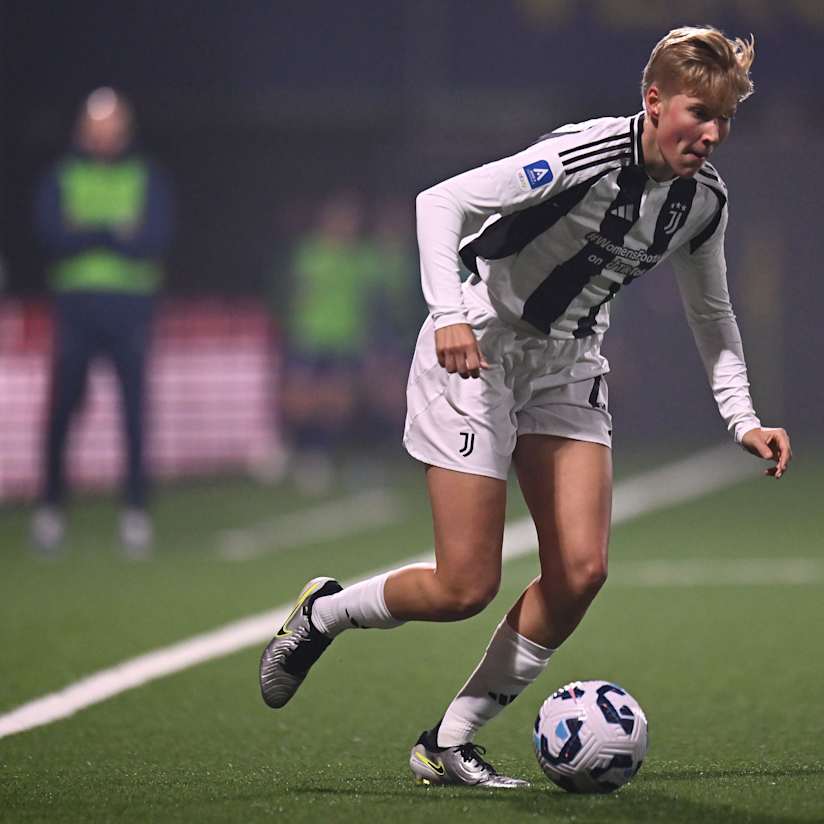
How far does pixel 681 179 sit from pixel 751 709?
211 centimetres

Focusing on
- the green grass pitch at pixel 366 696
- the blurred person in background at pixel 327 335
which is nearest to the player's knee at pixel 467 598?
the green grass pitch at pixel 366 696

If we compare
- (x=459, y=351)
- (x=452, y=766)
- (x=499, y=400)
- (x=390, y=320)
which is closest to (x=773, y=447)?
(x=499, y=400)

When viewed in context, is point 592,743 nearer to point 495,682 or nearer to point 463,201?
point 495,682

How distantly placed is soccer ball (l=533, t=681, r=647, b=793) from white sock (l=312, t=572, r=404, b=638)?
1.82ft

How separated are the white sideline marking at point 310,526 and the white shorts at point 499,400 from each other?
218 inches

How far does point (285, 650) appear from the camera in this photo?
A: 5516mm

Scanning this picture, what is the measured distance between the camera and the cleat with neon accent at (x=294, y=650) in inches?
216

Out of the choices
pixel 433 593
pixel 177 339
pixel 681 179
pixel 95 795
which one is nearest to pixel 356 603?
pixel 433 593

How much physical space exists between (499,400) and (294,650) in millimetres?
973

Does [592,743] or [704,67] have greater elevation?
[704,67]

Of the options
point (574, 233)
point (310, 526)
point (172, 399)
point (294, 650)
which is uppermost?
point (574, 233)

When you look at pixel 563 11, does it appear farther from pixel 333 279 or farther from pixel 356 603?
pixel 356 603

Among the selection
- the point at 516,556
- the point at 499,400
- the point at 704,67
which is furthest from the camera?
the point at 516,556

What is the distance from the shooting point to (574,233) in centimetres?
511
